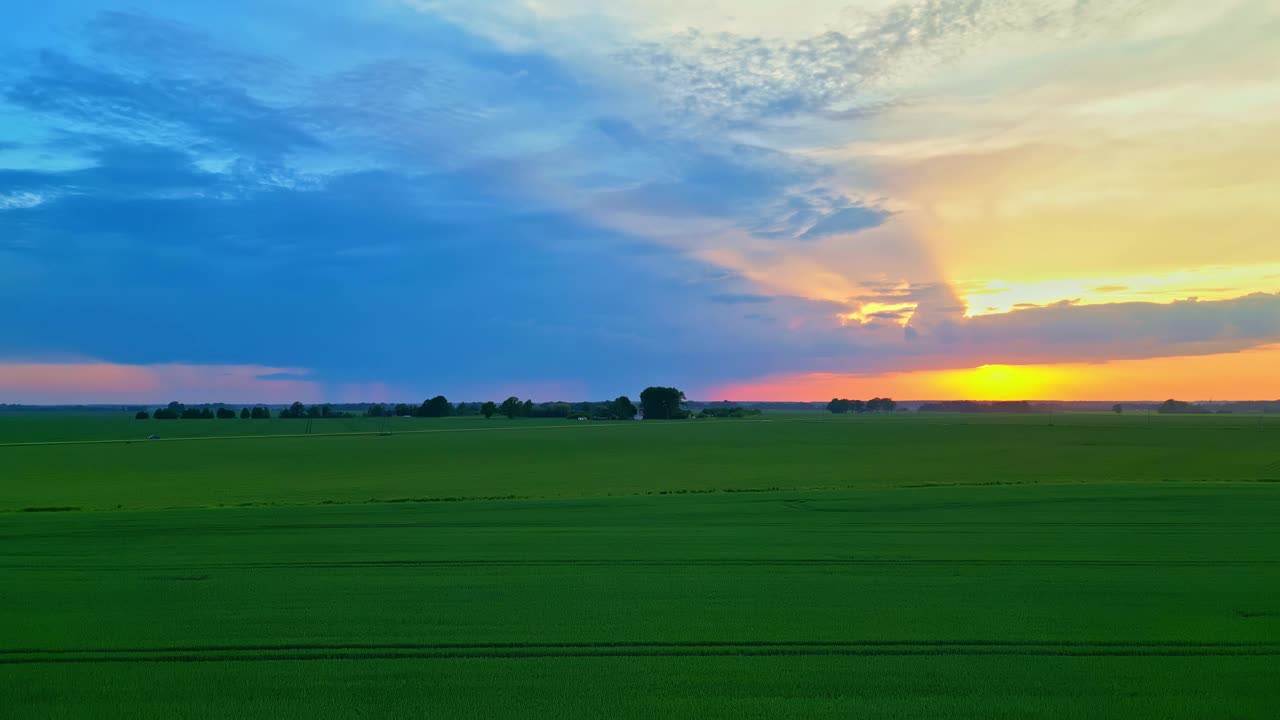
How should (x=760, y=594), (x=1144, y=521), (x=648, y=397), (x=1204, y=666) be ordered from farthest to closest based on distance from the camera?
(x=648, y=397)
(x=1144, y=521)
(x=760, y=594)
(x=1204, y=666)

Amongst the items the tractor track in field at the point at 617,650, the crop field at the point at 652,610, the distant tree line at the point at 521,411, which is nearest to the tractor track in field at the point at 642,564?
the crop field at the point at 652,610

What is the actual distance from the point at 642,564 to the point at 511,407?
18103cm

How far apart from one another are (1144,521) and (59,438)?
4085 inches

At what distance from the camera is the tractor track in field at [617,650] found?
760cm

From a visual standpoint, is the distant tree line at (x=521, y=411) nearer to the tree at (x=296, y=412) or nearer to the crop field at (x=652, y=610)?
the tree at (x=296, y=412)

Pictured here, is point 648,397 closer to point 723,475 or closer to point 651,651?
point 723,475

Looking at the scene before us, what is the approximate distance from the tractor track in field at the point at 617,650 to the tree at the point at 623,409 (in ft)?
549

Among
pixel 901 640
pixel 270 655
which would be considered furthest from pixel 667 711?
pixel 270 655

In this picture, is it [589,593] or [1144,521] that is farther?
[1144,521]

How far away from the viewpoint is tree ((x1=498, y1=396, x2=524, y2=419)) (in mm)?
189500

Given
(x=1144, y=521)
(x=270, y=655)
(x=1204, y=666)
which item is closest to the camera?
(x=1204, y=666)

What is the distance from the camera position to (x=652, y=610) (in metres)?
9.26

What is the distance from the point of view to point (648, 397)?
176 meters

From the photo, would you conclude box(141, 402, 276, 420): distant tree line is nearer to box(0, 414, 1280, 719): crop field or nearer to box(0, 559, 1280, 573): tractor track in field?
box(0, 414, 1280, 719): crop field
